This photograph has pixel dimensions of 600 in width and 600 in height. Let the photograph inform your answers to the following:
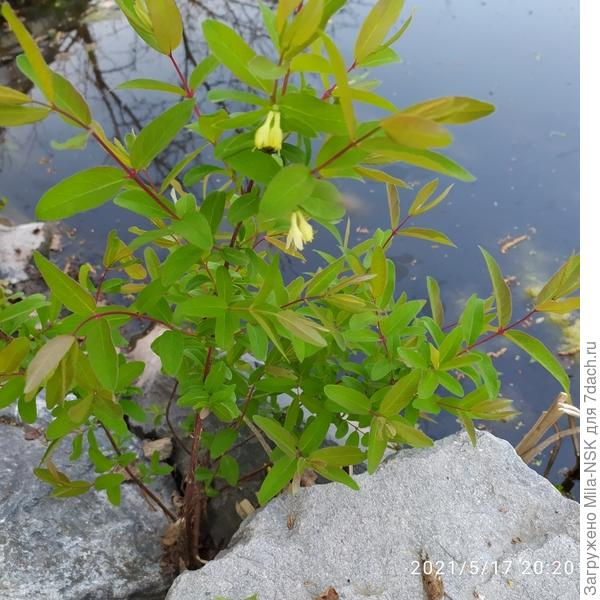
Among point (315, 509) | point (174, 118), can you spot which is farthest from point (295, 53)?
point (315, 509)

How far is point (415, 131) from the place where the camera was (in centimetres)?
62

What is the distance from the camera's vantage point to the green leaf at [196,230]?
0.84 m

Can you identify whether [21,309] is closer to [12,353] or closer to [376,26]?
[12,353]

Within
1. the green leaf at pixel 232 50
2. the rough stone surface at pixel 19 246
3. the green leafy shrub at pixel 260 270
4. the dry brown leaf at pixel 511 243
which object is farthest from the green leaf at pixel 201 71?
the dry brown leaf at pixel 511 243

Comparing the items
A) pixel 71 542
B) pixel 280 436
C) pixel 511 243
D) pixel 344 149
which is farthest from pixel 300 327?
pixel 511 243

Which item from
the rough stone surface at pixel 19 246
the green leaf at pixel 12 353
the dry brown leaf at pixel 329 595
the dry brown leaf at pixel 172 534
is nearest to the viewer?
the green leaf at pixel 12 353

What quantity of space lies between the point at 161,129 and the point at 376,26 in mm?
312

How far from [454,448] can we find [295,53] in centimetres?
105

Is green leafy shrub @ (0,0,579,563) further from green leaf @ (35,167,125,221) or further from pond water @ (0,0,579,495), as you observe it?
pond water @ (0,0,579,495)

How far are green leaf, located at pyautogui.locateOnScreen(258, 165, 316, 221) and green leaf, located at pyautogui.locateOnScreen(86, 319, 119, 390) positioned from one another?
0.32 metres

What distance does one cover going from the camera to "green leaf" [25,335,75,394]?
0.71 metres

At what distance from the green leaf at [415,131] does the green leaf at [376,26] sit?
23 centimetres

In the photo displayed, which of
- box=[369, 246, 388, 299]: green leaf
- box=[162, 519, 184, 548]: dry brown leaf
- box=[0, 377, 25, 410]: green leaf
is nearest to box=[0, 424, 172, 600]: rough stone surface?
box=[162, 519, 184, 548]: dry brown leaf

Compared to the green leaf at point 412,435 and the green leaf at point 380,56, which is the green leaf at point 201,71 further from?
the green leaf at point 412,435
